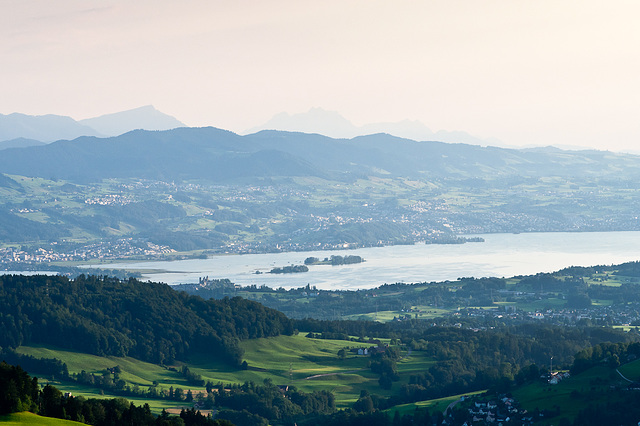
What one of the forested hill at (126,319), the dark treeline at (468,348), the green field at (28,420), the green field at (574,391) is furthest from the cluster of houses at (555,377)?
the green field at (28,420)

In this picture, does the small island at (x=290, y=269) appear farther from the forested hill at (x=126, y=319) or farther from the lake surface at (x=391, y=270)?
the forested hill at (x=126, y=319)

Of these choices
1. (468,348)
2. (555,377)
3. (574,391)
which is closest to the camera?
(574,391)

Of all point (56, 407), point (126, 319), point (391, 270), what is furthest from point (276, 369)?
point (391, 270)

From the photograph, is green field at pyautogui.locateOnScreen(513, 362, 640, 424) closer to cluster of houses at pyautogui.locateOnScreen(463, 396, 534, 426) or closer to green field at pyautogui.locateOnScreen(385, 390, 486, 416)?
cluster of houses at pyautogui.locateOnScreen(463, 396, 534, 426)

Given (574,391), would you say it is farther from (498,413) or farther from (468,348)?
(468,348)

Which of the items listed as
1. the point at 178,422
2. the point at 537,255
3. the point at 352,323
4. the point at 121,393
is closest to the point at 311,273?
the point at 537,255

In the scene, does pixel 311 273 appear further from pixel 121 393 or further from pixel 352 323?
pixel 121 393
